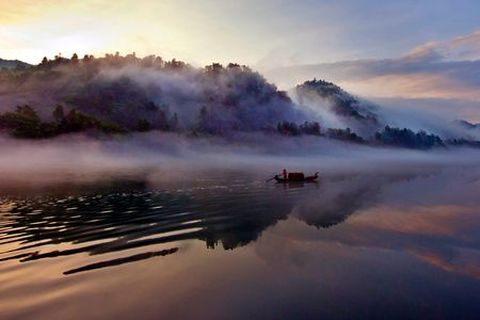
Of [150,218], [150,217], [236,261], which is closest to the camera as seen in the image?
[236,261]

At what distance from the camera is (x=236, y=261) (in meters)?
26.2

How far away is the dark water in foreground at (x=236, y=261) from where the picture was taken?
19016 mm

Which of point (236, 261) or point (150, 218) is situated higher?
point (150, 218)

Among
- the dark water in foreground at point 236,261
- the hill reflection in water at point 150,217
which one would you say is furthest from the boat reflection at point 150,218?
the dark water in foreground at point 236,261

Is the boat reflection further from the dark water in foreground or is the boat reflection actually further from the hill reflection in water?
the dark water in foreground

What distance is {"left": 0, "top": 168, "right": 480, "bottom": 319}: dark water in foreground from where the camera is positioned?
1902 centimetres

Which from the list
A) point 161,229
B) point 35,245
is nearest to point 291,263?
point 161,229

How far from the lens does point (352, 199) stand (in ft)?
191

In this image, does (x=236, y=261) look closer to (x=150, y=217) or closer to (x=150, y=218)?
(x=150, y=218)

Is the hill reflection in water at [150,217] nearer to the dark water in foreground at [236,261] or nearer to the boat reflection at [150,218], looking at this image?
the boat reflection at [150,218]

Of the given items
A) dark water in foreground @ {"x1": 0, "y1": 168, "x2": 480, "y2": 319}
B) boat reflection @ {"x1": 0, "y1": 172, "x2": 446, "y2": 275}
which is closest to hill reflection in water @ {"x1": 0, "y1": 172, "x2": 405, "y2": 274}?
boat reflection @ {"x1": 0, "y1": 172, "x2": 446, "y2": 275}

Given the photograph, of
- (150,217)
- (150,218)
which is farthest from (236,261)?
(150,217)

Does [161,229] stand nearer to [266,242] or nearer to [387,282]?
[266,242]

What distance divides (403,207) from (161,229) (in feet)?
96.9
